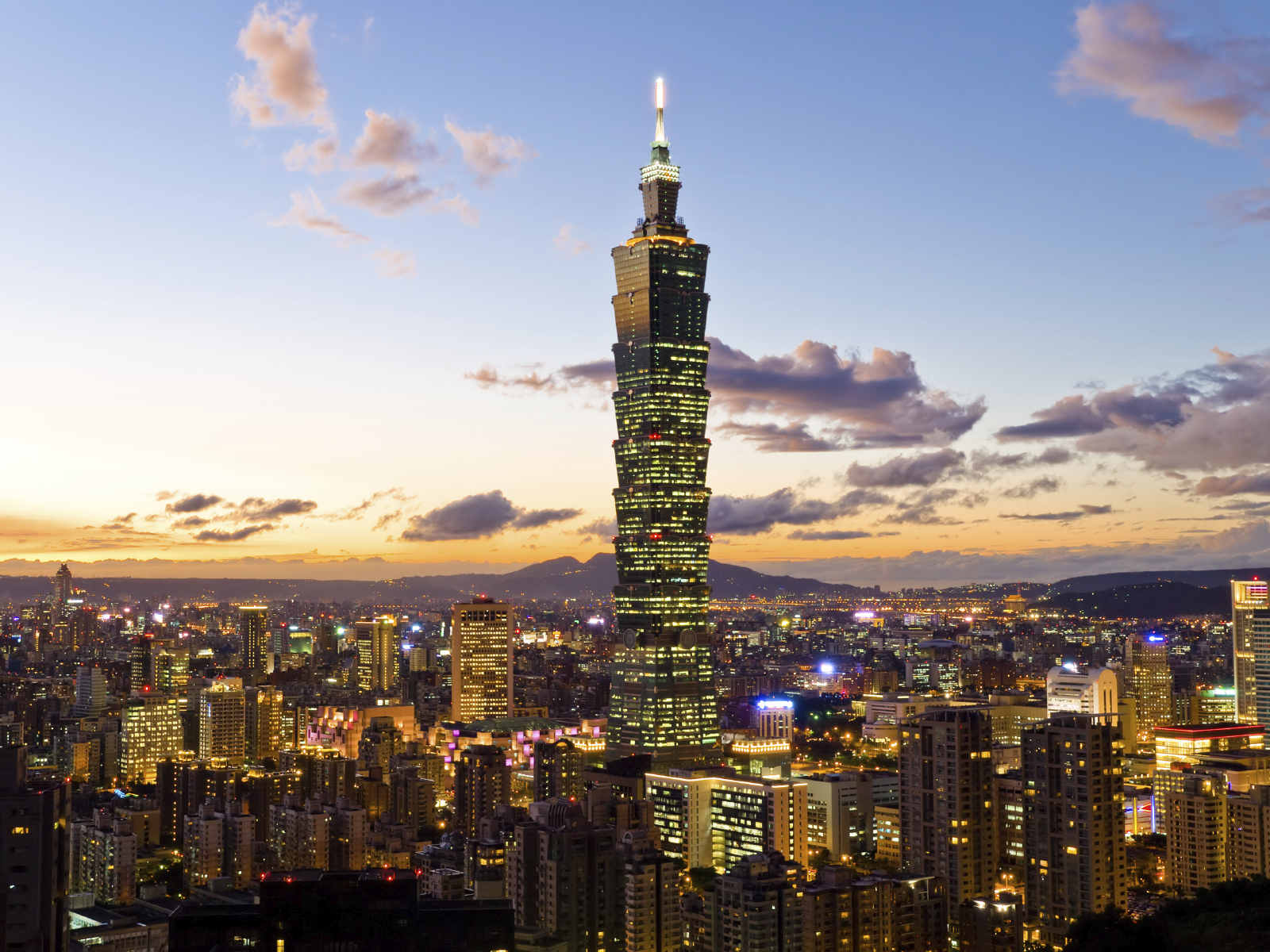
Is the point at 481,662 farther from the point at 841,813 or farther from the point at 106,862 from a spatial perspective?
the point at 106,862

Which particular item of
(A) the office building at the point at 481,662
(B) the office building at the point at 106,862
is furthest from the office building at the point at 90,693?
(B) the office building at the point at 106,862

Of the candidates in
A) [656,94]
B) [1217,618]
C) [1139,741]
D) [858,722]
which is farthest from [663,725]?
[1217,618]

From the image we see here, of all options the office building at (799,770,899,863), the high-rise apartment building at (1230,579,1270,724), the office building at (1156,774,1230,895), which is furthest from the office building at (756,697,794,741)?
the office building at (1156,774,1230,895)

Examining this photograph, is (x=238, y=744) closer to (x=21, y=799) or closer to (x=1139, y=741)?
(x=1139, y=741)

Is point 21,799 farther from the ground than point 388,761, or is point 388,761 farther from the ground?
point 21,799

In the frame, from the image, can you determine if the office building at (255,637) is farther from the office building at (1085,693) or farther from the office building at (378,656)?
the office building at (1085,693)
